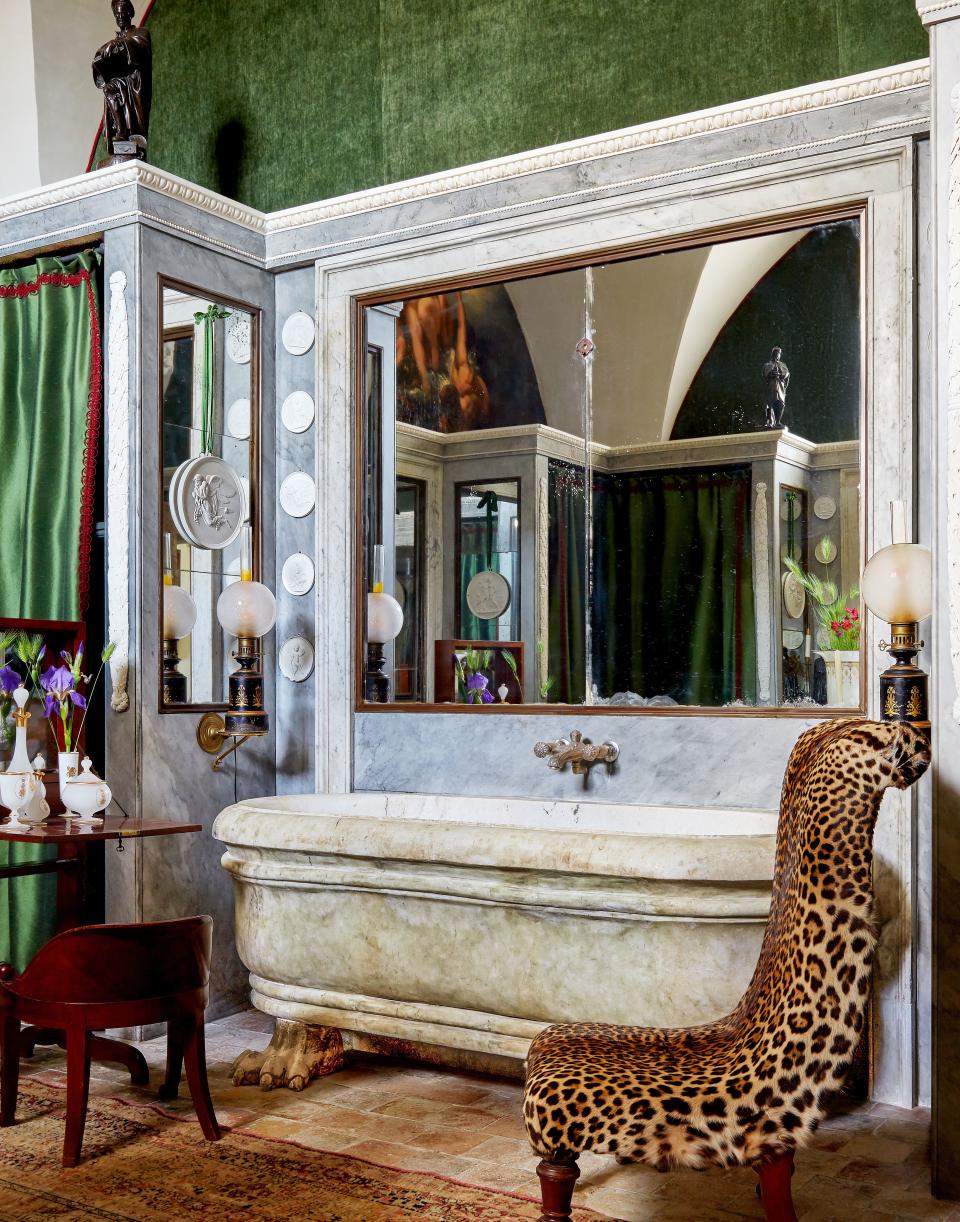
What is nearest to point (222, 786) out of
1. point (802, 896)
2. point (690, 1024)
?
point (690, 1024)

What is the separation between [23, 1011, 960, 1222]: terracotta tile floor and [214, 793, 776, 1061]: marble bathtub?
0.55 ft

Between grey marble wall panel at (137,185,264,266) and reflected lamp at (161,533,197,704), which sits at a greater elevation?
grey marble wall panel at (137,185,264,266)

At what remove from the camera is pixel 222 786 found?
4.16 metres

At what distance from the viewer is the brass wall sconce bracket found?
4.08 m

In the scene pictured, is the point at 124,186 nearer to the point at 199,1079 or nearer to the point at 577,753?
the point at 577,753

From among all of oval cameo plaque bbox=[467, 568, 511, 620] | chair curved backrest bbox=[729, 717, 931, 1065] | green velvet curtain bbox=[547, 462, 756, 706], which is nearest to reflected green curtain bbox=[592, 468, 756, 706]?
green velvet curtain bbox=[547, 462, 756, 706]

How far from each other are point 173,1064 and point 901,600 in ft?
6.84

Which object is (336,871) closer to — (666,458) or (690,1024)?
(690,1024)

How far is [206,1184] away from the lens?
2.65 meters

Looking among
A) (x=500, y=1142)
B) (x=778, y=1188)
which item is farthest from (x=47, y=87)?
(x=778, y=1188)

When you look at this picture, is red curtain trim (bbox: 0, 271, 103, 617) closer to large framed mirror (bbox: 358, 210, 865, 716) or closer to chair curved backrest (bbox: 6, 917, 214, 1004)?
large framed mirror (bbox: 358, 210, 865, 716)

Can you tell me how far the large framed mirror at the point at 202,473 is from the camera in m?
4.04

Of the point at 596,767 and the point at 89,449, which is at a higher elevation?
the point at 89,449

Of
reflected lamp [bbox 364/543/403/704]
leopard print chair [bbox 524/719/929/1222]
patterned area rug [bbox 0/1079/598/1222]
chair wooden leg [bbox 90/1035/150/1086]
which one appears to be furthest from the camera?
reflected lamp [bbox 364/543/403/704]
